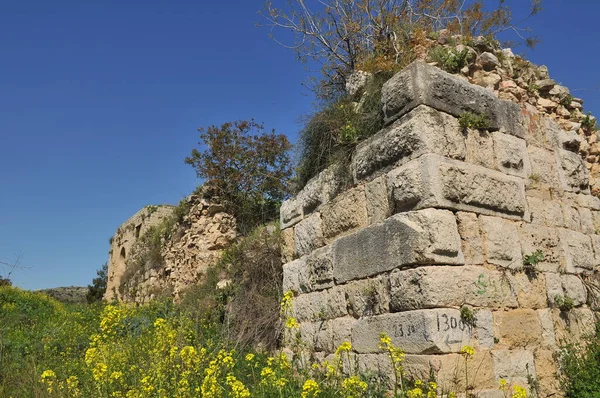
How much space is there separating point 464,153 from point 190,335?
12.1 ft

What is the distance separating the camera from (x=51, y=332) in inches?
299

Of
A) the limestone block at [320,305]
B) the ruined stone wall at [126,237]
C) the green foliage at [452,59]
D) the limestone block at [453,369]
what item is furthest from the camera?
the ruined stone wall at [126,237]

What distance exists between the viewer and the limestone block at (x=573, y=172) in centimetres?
457

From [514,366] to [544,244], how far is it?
1152 millimetres

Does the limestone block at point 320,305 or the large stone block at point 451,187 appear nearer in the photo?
the large stone block at point 451,187

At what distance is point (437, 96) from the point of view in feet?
12.2

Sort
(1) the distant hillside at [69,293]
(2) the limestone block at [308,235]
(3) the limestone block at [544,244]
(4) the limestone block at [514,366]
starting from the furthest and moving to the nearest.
→ (1) the distant hillside at [69,293] → (2) the limestone block at [308,235] → (3) the limestone block at [544,244] → (4) the limestone block at [514,366]

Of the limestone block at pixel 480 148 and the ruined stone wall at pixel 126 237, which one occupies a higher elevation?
the ruined stone wall at pixel 126 237

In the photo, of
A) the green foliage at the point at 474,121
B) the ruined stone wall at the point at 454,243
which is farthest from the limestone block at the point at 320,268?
the green foliage at the point at 474,121

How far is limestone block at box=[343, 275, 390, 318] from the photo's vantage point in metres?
3.62

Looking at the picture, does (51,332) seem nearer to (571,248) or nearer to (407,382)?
(407,382)

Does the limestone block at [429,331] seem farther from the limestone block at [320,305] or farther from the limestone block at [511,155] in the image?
the limestone block at [511,155]

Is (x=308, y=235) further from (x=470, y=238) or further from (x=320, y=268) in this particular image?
(x=470, y=238)

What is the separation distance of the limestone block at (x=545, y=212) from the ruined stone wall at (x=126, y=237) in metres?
12.3
